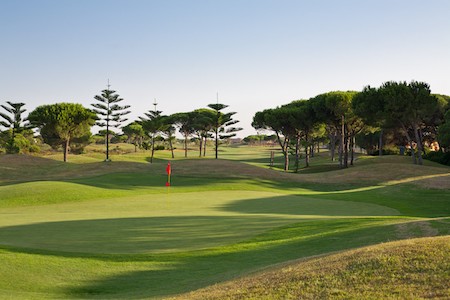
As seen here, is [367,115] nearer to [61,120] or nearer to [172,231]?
[172,231]

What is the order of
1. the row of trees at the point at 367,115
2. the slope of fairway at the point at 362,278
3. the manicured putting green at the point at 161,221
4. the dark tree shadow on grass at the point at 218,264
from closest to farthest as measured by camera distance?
1. the slope of fairway at the point at 362,278
2. the dark tree shadow on grass at the point at 218,264
3. the manicured putting green at the point at 161,221
4. the row of trees at the point at 367,115

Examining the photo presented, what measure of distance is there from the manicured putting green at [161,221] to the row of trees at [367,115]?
27965mm

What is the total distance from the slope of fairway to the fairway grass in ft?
6.02

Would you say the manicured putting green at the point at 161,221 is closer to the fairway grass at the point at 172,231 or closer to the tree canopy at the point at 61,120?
the fairway grass at the point at 172,231

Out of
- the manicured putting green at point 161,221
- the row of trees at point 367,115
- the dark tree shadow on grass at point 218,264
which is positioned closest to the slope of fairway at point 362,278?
the dark tree shadow on grass at point 218,264

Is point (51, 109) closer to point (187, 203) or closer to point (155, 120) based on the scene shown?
point (155, 120)

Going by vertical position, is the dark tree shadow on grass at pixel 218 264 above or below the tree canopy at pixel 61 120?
below

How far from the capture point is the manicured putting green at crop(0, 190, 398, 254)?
14977mm

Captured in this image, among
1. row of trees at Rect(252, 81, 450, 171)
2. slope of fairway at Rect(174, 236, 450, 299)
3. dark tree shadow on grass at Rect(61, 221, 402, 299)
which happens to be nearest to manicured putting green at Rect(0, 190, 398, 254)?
dark tree shadow on grass at Rect(61, 221, 402, 299)

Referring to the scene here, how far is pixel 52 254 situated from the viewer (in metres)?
13.3

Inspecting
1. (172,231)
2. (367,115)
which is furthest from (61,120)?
(172,231)

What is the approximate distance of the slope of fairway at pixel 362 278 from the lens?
706 centimetres

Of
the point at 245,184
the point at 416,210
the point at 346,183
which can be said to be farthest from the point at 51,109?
the point at 416,210

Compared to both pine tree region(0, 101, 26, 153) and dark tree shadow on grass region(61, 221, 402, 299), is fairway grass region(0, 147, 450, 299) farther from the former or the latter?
pine tree region(0, 101, 26, 153)
